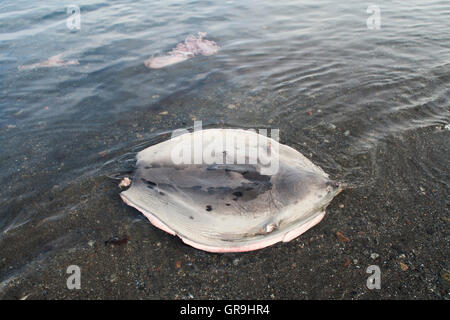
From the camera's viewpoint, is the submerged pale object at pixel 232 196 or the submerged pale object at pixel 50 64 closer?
the submerged pale object at pixel 232 196

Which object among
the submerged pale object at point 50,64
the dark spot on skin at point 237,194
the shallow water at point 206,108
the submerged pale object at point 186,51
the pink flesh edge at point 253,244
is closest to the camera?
the pink flesh edge at point 253,244

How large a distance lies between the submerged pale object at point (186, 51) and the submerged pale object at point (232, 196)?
188 inches

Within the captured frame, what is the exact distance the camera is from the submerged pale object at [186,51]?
7453 millimetres

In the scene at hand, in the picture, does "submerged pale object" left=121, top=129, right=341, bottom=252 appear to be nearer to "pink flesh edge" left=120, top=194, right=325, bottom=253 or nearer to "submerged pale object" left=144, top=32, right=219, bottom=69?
"pink flesh edge" left=120, top=194, right=325, bottom=253

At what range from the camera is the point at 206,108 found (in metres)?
5.66

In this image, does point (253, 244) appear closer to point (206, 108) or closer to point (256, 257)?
point (256, 257)

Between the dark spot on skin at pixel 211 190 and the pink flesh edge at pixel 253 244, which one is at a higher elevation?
the dark spot on skin at pixel 211 190

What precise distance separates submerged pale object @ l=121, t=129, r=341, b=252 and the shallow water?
1.40 feet

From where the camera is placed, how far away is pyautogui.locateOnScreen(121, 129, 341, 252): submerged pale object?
2863 millimetres

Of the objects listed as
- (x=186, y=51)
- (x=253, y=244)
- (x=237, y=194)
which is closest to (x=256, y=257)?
(x=253, y=244)

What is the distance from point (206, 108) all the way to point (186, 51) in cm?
321

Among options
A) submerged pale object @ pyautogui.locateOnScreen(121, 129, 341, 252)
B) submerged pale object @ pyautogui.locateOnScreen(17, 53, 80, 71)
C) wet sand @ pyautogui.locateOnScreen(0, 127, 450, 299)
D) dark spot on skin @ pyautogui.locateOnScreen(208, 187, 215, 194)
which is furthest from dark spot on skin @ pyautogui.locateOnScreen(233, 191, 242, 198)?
submerged pale object @ pyautogui.locateOnScreen(17, 53, 80, 71)

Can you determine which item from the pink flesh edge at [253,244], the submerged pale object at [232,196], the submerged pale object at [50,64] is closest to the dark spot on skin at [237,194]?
the submerged pale object at [232,196]

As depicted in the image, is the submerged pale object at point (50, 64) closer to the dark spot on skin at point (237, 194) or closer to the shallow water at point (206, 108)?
the shallow water at point (206, 108)
